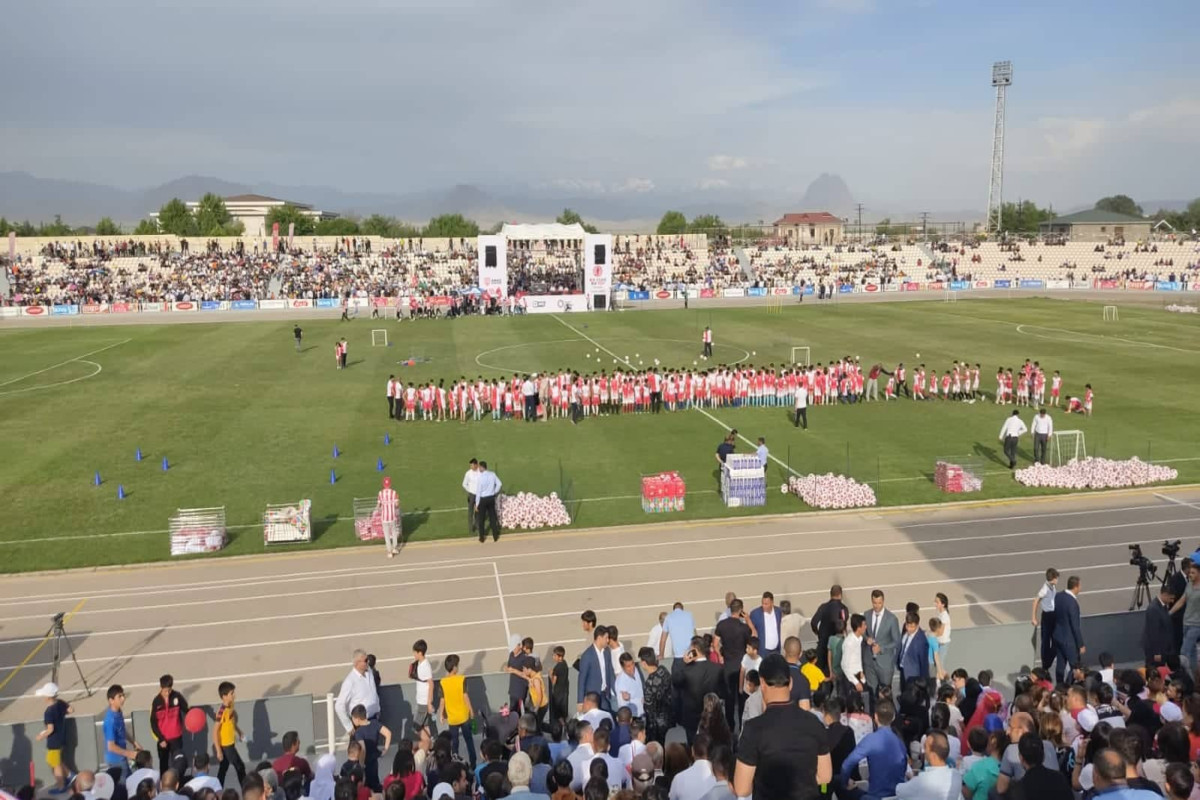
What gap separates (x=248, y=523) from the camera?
67.1 feet

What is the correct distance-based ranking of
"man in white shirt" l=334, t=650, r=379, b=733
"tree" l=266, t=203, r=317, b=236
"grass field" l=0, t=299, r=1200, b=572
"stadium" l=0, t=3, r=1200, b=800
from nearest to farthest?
"stadium" l=0, t=3, r=1200, b=800, "man in white shirt" l=334, t=650, r=379, b=733, "grass field" l=0, t=299, r=1200, b=572, "tree" l=266, t=203, r=317, b=236

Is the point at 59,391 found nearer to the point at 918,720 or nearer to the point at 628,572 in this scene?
the point at 628,572

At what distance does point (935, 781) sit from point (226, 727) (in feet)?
23.4

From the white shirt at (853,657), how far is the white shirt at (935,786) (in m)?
3.90

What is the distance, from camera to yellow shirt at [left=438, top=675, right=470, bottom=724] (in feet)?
32.6

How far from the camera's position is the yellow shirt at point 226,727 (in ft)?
32.2

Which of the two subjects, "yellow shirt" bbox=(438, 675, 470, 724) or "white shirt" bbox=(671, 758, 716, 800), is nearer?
"white shirt" bbox=(671, 758, 716, 800)

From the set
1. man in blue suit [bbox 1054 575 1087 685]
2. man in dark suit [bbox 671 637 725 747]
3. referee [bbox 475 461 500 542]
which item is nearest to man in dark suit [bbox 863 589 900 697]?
man in dark suit [bbox 671 637 725 747]

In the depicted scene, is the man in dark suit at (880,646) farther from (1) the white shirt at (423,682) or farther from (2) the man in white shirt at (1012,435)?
(2) the man in white shirt at (1012,435)

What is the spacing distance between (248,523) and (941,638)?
49.2ft

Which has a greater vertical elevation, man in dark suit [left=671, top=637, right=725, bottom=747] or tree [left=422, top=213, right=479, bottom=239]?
tree [left=422, top=213, right=479, bottom=239]

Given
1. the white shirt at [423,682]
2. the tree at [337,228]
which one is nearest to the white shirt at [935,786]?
the white shirt at [423,682]

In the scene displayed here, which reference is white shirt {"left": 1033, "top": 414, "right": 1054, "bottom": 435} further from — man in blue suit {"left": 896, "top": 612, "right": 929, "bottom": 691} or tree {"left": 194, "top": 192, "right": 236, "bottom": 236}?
tree {"left": 194, "top": 192, "right": 236, "bottom": 236}

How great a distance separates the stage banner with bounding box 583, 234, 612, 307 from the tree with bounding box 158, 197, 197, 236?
91549 millimetres
